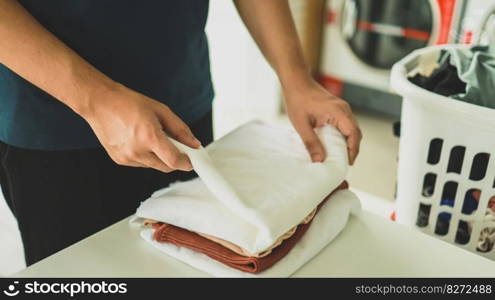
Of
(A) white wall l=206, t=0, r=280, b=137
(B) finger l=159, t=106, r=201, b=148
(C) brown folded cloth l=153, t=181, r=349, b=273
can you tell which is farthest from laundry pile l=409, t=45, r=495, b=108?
(A) white wall l=206, t=0, r=280, b=137

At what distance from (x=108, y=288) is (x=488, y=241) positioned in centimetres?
64

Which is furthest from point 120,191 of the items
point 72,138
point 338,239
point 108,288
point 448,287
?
point 448,287

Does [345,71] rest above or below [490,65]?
below

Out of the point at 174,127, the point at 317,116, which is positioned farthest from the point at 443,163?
the point at 174,127

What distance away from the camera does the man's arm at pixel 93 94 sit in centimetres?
59

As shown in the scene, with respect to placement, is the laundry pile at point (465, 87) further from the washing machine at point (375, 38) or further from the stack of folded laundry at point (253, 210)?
the washing machine at point (375, 38)

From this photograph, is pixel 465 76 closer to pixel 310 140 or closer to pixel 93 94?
pixel 310 140

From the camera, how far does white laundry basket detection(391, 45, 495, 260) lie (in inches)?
33.5

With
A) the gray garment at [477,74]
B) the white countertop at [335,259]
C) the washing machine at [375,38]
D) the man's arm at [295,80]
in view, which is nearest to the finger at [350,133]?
the man's arm at [295,80]

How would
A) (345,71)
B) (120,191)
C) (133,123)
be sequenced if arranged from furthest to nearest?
(345,71) < (120,191) < (133,123)

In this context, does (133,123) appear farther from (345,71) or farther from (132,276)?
(345,71)

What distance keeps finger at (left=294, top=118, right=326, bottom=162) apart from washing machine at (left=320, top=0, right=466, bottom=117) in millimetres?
1381

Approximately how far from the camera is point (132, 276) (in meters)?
0.65

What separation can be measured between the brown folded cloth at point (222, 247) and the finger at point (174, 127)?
0.12 meters
